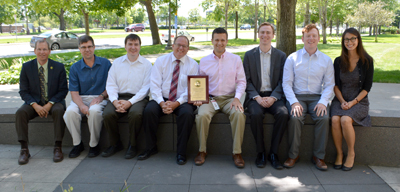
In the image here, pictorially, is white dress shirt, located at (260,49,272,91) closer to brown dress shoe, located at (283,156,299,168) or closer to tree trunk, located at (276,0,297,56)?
brown dress shoe, located at (283,156,299,168)

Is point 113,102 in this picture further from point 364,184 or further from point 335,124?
point 364,184

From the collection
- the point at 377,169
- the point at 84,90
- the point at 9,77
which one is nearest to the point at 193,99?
the point at 84,90

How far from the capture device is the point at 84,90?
196 inches

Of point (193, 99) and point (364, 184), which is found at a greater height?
point (193, 99)

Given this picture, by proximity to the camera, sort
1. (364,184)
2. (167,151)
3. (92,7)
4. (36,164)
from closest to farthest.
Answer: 1. (364,184)
2. (36,164)
3. (167,151)
4. (92,7)

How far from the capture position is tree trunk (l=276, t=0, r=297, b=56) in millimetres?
7570

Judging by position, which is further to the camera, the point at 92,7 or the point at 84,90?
the point at 92,7

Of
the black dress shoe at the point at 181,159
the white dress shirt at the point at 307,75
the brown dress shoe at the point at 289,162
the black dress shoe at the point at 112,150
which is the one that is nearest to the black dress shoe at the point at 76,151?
the black dress shoe at the point at 112,150

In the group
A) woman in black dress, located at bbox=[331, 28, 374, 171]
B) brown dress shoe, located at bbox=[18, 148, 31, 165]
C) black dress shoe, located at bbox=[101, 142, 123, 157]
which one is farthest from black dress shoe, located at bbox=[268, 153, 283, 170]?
brown dress shoe, located at bbox=[18, 148, 31, 165]

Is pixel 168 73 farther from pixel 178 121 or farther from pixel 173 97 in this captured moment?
pixel 178 121

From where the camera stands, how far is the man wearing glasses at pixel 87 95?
4.60 meters

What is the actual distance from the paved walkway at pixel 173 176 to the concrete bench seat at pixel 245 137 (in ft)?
0.40

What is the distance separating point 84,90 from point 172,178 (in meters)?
2.06

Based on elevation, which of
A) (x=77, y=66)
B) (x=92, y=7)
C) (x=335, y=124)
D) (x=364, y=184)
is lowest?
(x=364, y=184)
